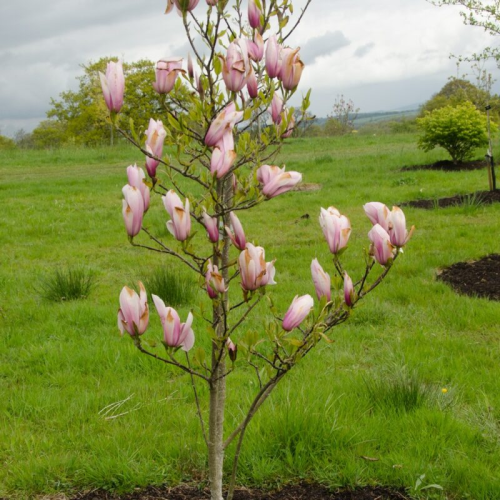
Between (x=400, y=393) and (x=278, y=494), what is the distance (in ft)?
3.78

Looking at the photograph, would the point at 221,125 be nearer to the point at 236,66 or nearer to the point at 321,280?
the point at 236,66

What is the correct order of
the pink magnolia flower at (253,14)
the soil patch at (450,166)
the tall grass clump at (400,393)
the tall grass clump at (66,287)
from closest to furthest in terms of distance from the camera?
1. the pink magnolia flower at (253,14)
2. the tall grass clump at (400,393)
3. the tall grass clump at (66,287)
4. the soil patch at (450,166)

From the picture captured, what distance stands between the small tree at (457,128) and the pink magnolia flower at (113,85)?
42.3 ft

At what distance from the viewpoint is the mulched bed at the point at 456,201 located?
33.1 feet

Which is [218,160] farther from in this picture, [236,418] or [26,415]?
[26,415]

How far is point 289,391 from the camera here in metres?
3.75

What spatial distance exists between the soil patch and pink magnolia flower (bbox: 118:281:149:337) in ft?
44.2

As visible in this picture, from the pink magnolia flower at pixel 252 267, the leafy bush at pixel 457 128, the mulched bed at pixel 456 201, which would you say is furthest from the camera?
the leafy bush at pixel 457 128

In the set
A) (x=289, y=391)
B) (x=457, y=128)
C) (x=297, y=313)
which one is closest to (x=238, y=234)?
(x=297, y=313)

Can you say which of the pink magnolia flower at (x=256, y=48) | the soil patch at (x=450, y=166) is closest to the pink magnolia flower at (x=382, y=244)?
the pink magnolia flower at (x=256, y=48)

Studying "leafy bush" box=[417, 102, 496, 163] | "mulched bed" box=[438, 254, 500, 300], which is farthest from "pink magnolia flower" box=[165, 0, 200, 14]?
"leafy bush" box=[417, 102, 496, 163]

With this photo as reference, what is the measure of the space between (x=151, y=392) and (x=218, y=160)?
8.64 ft

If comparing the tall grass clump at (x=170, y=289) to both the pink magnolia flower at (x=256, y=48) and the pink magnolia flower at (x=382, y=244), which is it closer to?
the pink magnolia flower at (x=256, y=48)

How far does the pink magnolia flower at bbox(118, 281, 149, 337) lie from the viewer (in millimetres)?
1902
